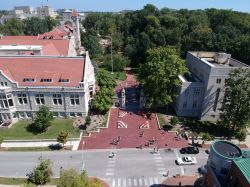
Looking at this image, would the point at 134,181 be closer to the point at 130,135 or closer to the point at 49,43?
the point at 130,135

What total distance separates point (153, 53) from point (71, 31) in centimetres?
8180

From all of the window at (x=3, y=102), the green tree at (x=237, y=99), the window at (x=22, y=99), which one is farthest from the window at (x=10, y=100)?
the green tree at (x=237, y=99)

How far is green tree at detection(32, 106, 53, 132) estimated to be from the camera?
57.4m

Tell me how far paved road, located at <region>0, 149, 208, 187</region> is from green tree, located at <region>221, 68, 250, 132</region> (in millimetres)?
12295

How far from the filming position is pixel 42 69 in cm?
6366

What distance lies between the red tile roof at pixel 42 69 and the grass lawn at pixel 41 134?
33.1 ft

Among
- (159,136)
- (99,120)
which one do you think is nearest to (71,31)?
(99,120)

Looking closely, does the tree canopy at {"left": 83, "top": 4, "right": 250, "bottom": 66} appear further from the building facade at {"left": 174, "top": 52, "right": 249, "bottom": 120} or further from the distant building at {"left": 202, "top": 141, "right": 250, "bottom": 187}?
the distant building at {"left": 202, "top": 141, "right": 250, "bottom": 187}

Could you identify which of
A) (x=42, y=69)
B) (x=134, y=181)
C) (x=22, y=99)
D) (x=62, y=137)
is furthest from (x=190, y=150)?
(x=22, y=99)

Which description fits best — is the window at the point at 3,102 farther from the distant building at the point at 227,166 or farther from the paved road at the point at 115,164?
the distant building at the point at 227,166

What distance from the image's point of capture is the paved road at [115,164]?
4456cm

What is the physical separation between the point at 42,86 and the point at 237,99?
4692 centimetres

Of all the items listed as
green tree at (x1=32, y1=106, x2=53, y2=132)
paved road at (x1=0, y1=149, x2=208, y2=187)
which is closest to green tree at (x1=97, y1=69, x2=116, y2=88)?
green tree at (x1=32, y1=106, x2=53, y2=132)

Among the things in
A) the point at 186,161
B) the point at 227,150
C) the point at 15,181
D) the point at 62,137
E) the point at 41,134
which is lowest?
the point at 15,181
